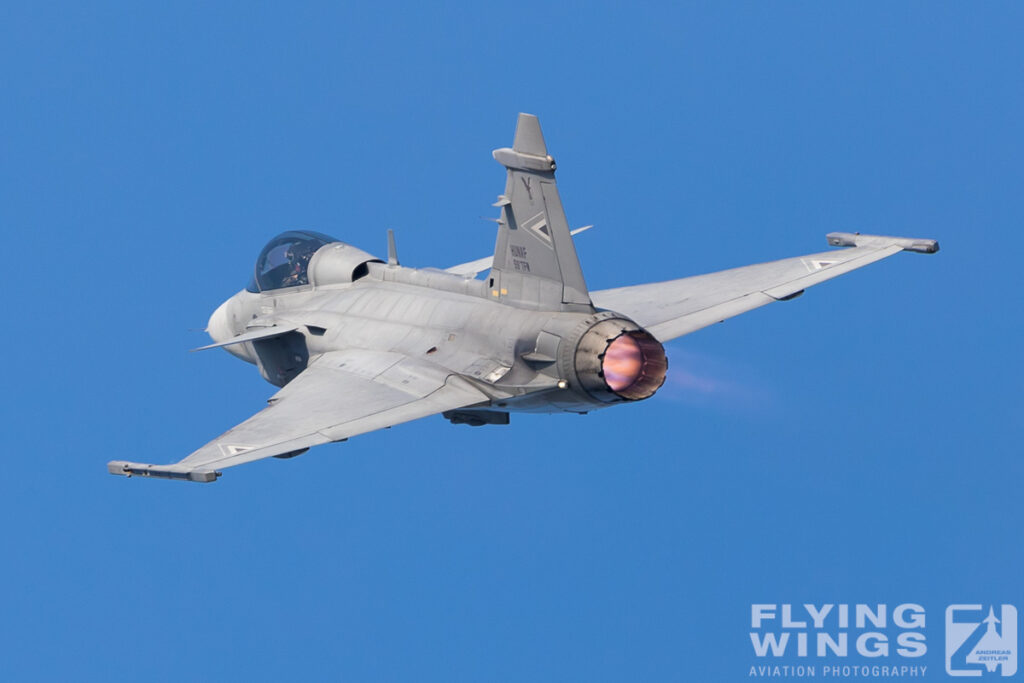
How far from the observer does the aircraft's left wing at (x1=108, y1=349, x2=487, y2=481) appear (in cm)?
2577

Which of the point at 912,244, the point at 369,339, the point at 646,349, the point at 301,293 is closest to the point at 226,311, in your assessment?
the point at 301,293

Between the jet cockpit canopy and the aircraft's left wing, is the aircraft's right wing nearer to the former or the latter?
the aircraft's left wing

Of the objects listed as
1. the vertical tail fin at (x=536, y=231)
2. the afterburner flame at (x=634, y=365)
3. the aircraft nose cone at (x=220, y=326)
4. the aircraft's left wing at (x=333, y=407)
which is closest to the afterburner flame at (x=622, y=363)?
the afterburner flame at (x=634, y=365)

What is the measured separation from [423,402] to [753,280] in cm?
647

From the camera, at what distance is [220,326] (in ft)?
111

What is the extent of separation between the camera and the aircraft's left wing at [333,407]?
84.5 ft

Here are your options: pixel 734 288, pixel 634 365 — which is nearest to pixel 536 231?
pixel 634 365

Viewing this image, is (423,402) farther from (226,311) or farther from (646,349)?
(226,311)

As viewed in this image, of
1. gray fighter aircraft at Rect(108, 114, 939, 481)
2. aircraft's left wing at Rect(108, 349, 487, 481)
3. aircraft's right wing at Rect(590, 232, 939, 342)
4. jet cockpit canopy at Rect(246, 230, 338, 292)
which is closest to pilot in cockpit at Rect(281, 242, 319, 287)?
jet cockpit canopy at Rect(246, 230, 338, 292)

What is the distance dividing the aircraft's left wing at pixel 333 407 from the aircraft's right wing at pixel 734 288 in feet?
11.6

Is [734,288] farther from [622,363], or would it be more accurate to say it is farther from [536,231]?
[622,363]

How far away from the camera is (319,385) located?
2873 cm

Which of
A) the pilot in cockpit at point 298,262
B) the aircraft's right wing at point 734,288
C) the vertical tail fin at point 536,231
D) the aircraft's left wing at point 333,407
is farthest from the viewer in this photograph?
the pilot in cockpit at point 298,262

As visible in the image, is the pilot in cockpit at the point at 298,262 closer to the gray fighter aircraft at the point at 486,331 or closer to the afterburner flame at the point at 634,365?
the gray fighter aircraft at the point at 486,331
